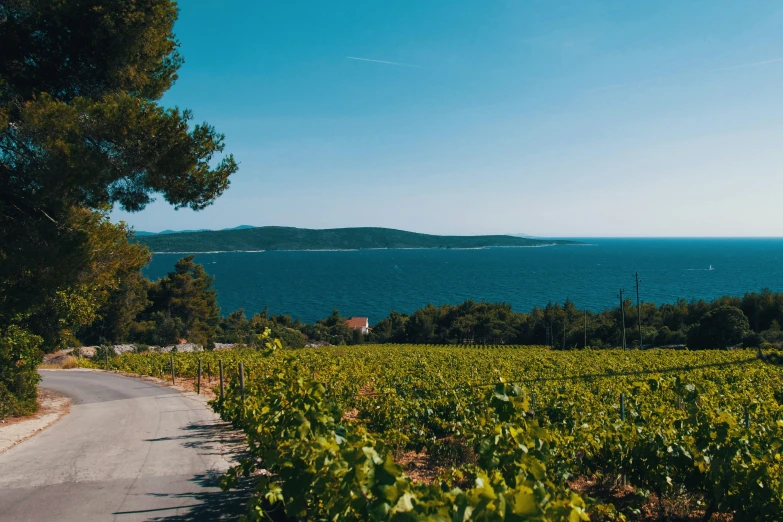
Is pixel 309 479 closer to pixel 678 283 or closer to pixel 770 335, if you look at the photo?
pixel 770 335

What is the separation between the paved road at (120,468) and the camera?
20.6ft

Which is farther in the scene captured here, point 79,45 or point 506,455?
point 79,45

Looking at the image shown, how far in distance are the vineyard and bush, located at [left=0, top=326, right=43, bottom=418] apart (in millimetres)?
6006

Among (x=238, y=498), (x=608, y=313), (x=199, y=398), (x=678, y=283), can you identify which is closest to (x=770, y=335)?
(x=608, y=313)

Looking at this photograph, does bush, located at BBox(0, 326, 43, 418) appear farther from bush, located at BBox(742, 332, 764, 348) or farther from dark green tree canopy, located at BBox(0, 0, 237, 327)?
bush, located at BBox(742, 332, 764, 348)

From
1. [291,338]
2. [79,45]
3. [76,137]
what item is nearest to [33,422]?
[76,137]

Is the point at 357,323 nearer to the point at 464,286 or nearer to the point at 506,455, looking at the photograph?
the point at 464,286

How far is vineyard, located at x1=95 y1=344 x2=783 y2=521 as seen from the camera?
2.77 meters

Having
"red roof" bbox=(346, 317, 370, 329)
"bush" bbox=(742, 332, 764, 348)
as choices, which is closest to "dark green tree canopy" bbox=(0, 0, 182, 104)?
"bush" bbox=(742, 332, 764, 348)

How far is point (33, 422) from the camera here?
11.8 metres

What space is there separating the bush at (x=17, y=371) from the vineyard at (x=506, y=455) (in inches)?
236

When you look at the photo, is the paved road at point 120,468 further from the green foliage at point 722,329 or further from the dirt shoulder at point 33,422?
the green foliage at point 722,329

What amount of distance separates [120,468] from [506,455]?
7116mm

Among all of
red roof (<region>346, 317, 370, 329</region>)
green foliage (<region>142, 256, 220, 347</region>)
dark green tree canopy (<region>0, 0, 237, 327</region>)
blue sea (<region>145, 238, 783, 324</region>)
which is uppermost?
dark green tree canopy (<region>0, 0, 237, 327</region>)
